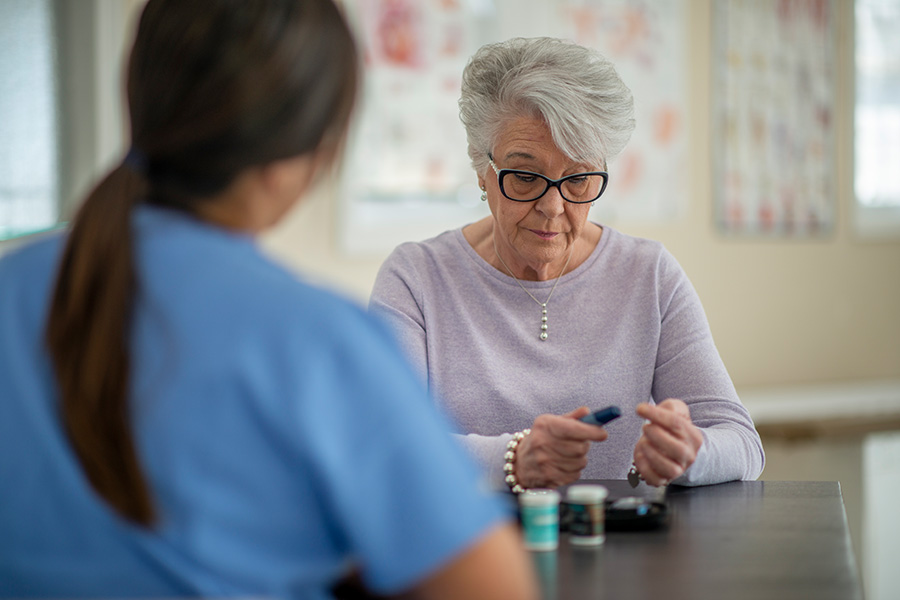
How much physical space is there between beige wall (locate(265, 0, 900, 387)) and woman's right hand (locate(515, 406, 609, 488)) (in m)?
2.45

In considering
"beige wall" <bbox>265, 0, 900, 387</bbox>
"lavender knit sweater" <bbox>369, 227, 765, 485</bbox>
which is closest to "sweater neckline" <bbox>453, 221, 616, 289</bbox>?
"lavender knit sweater" <bbox>369, 227, 765, 485</bbox>

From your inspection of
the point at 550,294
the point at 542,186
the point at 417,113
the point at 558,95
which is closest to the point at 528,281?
the point at 550,294

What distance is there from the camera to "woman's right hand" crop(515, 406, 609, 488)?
1415 mm

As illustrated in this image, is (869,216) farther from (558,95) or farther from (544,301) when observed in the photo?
(558,95)

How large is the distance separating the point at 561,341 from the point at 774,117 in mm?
2942

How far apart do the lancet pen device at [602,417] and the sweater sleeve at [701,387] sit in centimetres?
23

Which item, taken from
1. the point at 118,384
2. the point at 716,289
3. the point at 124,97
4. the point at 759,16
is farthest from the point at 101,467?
the point at 759,16

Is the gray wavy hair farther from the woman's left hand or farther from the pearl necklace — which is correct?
the woman's left hand

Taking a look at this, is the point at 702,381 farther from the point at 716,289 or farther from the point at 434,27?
the point at 716,289

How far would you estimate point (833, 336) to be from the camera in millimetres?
4656

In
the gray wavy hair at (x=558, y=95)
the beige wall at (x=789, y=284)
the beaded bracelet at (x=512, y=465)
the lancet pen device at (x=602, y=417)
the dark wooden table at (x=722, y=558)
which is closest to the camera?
the dark wooden table at (x=722, y=558)

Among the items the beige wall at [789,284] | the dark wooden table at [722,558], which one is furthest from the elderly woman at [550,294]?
the beige wall at [789,284]

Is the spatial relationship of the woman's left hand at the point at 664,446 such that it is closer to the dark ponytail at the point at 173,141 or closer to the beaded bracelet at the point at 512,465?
the beaded bracelet at the point at 512,465

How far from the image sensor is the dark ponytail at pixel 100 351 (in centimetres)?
70
